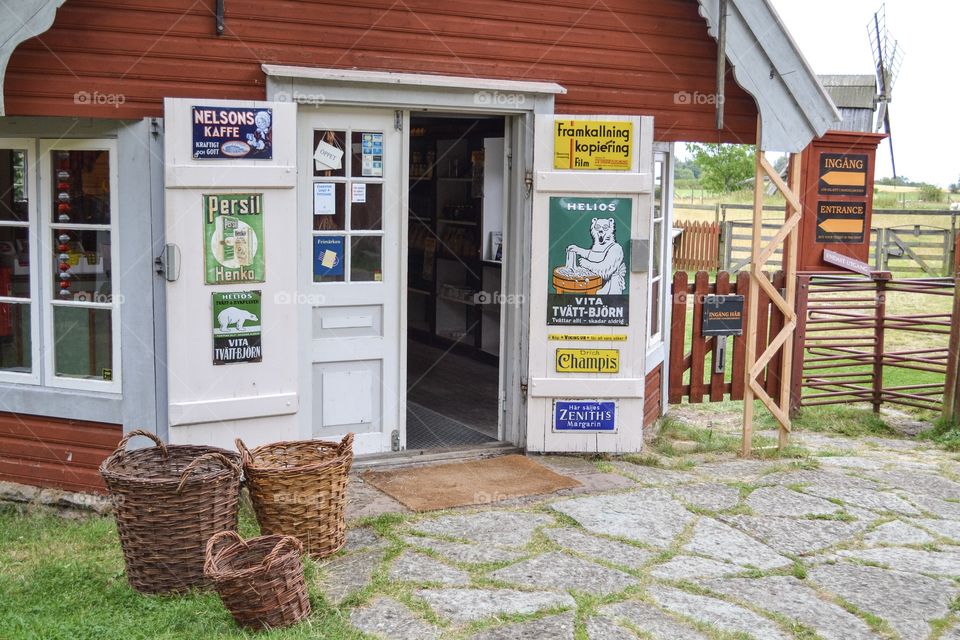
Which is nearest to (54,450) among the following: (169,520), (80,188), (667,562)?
(80,188)

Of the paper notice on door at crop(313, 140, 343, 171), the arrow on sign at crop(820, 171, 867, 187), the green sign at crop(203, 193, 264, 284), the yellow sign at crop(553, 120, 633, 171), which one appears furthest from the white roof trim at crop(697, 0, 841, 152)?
the arrow on sign at crop(820, 171, 867, 187)

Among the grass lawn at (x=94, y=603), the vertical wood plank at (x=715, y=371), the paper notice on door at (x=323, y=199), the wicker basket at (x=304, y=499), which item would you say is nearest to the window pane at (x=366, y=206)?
the paper notice on door at (x=323, y=199)

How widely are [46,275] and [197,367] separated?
1105 mm

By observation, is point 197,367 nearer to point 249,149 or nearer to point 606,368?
point 249,149

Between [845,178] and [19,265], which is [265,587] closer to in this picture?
[19,265]

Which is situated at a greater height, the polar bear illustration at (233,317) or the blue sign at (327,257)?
the blue sign at (327,257)

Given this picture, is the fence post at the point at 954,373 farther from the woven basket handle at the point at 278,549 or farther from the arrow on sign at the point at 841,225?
the woven basket handle at the point at 278,549

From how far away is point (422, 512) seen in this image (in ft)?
20.0

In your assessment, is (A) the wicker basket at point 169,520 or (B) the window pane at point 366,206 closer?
(A) the wicker basket at point 169,520

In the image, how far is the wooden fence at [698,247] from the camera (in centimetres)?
2516

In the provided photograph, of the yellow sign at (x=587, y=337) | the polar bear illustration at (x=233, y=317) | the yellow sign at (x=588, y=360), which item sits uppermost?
the polar bear illustration at (x=233, y=317)

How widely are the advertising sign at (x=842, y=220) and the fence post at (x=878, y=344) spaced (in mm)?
2067

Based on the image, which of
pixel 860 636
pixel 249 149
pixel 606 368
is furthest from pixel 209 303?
pixel 860 636

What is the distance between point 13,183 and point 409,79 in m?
2.53
